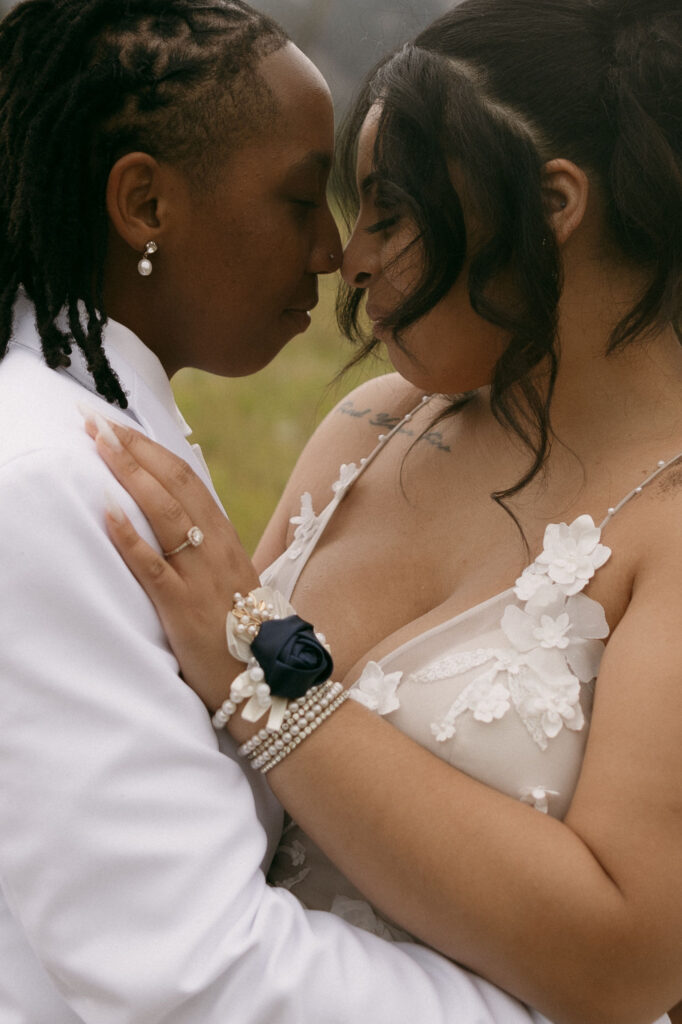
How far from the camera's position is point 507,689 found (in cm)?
188

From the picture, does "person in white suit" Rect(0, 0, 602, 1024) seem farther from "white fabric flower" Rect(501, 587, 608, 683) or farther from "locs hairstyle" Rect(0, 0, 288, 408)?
"white fabric flower" Rect(501, 587, 608, 683)

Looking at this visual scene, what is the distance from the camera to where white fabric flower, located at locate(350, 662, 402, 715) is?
1.95m

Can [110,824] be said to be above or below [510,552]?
above

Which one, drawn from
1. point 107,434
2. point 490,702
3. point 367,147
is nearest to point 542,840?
point 490,702

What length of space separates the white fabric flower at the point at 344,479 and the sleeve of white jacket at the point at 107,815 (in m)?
0.91

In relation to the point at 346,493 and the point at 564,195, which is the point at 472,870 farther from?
the point at 564,195

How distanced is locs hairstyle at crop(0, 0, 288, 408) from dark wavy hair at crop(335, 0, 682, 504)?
0.98 feet

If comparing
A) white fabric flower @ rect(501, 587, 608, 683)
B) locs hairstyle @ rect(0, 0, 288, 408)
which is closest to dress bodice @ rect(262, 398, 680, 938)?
white fabric flower @ rect(501, 587, 608, 683)

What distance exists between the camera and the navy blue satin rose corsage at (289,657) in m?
1.69

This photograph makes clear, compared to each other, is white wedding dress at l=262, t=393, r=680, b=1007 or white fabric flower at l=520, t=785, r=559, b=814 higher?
white wedding dress at l=262, t=393, r=680, b=1007

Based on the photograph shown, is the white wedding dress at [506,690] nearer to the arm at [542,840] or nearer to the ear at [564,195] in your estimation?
the arm at [542,840]

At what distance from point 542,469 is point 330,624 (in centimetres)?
49

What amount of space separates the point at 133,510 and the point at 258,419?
583 centimetres

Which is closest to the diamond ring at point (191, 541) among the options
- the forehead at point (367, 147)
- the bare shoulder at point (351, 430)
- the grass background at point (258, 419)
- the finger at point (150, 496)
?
the finger at point (150, 496)
